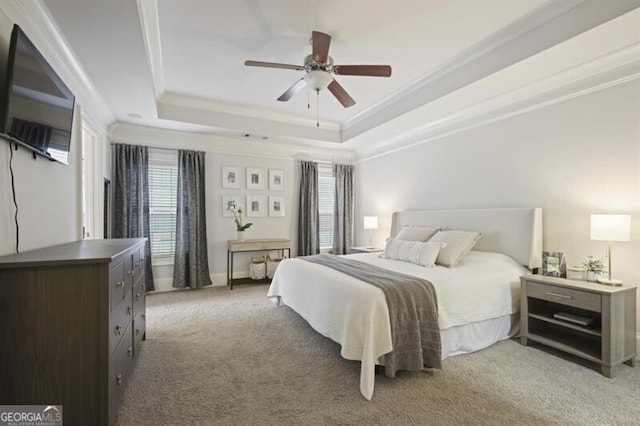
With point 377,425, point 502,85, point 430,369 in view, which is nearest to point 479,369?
point 430,369

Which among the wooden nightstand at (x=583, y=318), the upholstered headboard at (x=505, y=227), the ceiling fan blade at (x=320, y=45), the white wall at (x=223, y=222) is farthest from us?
the white wall at (x=223, y=222)

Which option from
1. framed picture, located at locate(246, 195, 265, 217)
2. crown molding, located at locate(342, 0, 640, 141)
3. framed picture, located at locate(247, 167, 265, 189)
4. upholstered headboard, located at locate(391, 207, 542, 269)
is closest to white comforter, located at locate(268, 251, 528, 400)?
upholstered headboard, located at locate(391, 207, 542, 269)

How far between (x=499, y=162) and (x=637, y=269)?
166 centimetres

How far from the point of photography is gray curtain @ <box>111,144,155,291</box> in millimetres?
4500

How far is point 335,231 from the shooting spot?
629 cm

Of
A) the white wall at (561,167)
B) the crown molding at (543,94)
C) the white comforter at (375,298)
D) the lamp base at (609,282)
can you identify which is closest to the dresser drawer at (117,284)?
the white comforter at (375,298)

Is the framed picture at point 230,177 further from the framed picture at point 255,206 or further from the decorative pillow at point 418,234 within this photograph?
the decorative pillow at point 418,234

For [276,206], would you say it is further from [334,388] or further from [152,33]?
[334,388]

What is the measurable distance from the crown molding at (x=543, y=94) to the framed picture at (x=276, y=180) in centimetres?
245

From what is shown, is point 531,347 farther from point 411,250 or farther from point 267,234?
point 267,234

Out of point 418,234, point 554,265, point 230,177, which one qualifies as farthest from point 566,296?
point 230,177

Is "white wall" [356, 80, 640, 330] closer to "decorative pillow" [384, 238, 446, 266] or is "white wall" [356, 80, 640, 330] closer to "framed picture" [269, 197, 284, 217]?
"decorative pillow" [384, 238, 446, 266]

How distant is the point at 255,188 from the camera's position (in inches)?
221

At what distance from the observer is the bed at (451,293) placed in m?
2.19
